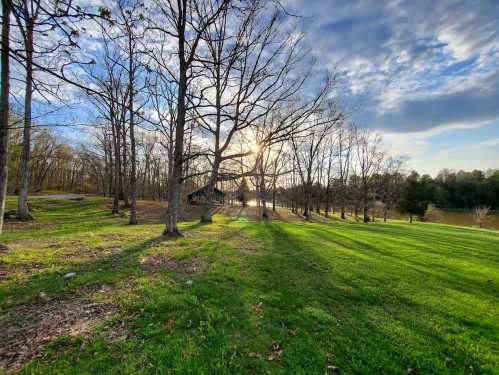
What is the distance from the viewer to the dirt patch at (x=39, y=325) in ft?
7.64

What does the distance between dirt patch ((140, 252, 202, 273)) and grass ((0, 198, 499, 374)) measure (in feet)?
0.08

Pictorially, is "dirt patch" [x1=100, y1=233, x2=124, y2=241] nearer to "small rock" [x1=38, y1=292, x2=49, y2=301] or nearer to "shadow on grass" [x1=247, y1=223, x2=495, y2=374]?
"small rock" [x1=38, y1=292, x2=49, y2=301]

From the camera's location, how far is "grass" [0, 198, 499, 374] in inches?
95.0

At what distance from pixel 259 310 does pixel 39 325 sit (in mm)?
2893

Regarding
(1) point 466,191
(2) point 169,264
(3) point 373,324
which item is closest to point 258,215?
(2) point 169,264

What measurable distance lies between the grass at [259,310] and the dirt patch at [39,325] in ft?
0.49

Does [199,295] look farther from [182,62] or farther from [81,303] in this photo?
[182,62]

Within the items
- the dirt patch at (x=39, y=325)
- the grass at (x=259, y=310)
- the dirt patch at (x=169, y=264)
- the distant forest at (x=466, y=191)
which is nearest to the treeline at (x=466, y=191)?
the distant forest at (x=466, y=191)

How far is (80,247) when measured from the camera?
6164 mm

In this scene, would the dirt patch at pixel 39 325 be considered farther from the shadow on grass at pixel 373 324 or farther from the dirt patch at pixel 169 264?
the shadow on grass at pixel 373 324

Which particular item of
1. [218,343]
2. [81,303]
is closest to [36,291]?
[81,303]

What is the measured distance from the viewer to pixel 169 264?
17.4ft

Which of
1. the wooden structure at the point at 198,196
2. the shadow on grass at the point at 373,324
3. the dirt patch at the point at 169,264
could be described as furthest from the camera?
the wooden structure at the point at 198,196

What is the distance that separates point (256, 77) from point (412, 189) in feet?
134
